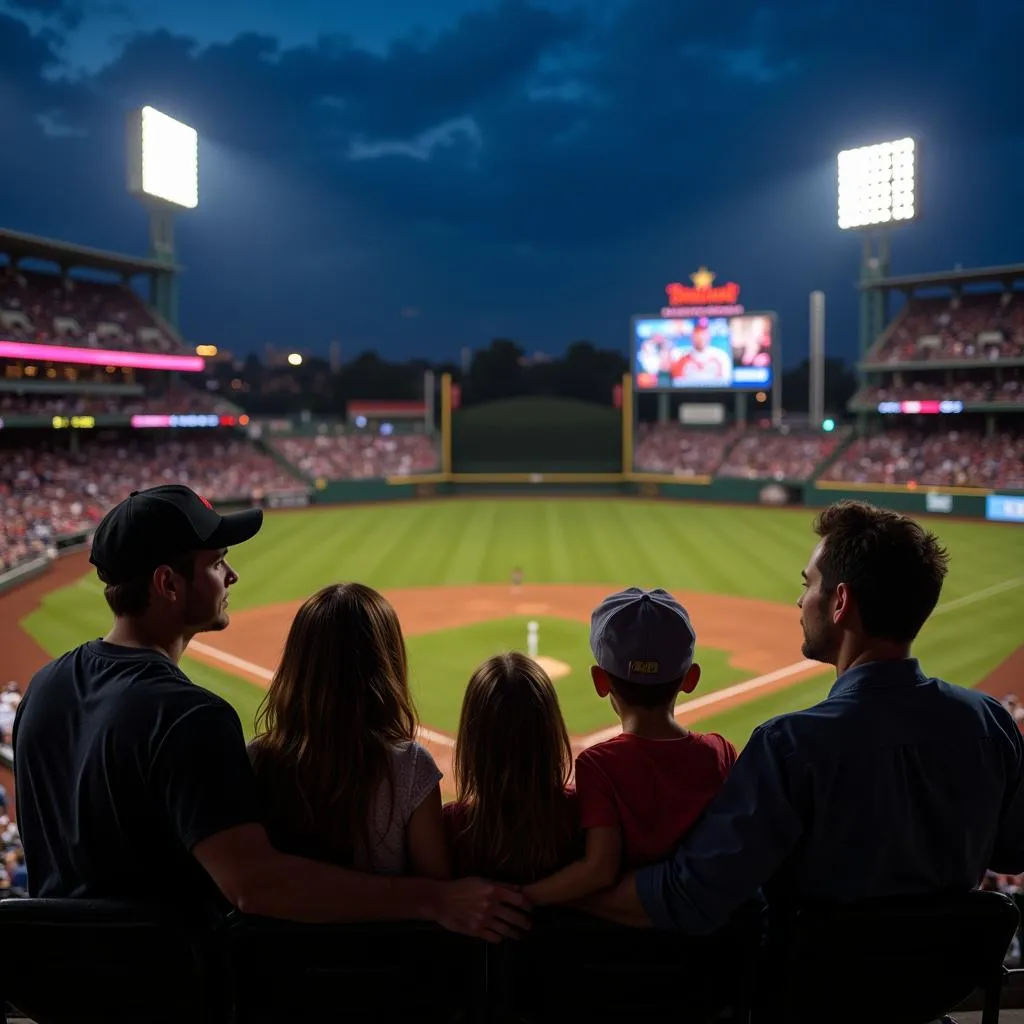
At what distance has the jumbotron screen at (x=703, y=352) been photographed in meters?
49.5

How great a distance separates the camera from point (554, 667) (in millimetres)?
17078

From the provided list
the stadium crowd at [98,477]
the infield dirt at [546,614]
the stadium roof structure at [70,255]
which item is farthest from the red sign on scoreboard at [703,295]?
the infield dirt at [546,614]

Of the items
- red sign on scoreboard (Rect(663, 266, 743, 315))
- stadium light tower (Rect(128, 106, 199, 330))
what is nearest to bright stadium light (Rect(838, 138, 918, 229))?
red sign on scoreboard (Rect(663, 266, 743, 315))

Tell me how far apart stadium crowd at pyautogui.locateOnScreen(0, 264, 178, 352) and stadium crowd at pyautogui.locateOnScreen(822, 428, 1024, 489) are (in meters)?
33.9

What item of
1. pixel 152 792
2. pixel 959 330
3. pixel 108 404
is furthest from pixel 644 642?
pixel 959 330

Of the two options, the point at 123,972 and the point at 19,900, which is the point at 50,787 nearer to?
the point at 19,900

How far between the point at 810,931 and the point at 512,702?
971 millimetres

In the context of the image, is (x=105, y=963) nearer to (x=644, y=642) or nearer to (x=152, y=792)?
(x=152, y=792)

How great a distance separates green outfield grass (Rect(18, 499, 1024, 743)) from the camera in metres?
17.1

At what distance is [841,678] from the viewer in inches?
103

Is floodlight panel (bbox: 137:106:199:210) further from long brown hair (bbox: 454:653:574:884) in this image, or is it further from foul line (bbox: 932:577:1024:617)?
long brown hair (bbox: 454:653:574:884)

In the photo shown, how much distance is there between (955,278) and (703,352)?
12.5 metres

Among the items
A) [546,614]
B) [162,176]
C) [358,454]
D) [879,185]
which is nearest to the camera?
[546,614]

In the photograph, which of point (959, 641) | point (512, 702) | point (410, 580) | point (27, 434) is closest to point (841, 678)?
point (512, 702)
